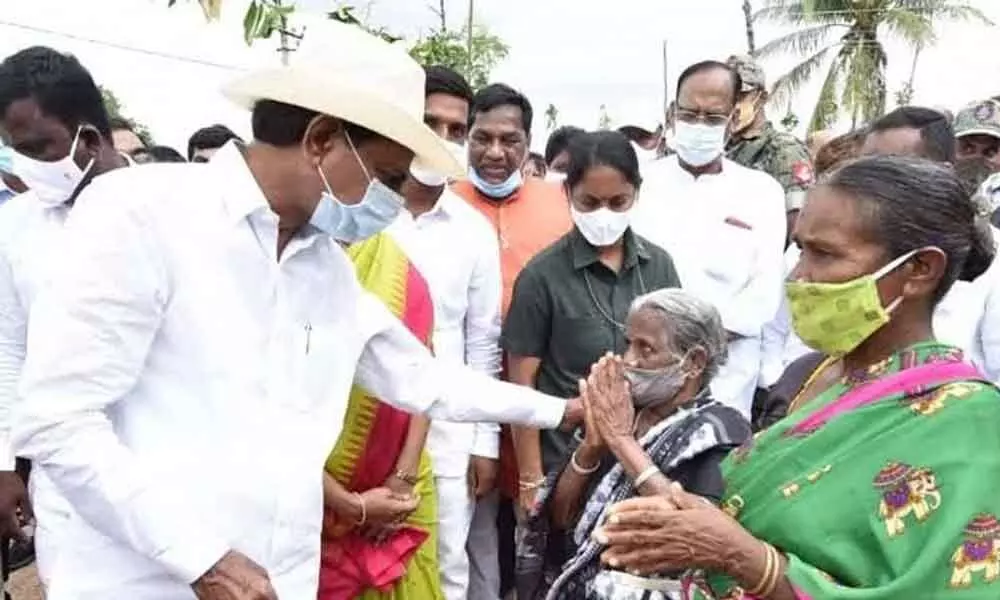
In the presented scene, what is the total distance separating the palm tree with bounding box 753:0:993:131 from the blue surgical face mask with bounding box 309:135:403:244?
2308 cm

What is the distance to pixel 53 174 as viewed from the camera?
10.0 ft

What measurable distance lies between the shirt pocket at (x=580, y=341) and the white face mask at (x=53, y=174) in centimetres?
153

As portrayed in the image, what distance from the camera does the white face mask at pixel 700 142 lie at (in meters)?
4.29

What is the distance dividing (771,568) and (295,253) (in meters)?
1.13

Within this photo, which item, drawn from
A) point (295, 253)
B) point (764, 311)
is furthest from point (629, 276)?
point (295, 253)

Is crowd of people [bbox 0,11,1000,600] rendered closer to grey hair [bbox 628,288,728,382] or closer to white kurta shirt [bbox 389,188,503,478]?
grey hair [bbox 628,288,728,382]

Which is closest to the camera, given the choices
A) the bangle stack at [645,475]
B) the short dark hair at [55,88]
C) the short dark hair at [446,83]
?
the bangle stack at [645,475]

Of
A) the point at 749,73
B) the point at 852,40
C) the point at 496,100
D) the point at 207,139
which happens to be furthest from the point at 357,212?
the point at 852,40

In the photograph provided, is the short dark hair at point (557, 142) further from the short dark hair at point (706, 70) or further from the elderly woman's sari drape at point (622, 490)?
the elderly woman's sari drape at point (622, 490)

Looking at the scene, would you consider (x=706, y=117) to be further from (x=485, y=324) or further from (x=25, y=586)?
(x=25, y=586)

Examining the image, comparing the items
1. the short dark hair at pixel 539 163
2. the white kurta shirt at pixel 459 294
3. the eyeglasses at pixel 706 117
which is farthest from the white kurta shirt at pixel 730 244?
the short dark hair at pixel 539 163

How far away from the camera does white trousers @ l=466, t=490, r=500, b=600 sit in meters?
3.99

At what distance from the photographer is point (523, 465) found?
3.62m

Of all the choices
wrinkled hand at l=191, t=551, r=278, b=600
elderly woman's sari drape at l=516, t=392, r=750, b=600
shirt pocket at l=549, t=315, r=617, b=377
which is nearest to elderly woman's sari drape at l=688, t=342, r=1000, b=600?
elderly woman's sari drape at l=516, t=392, r=750, b=600
